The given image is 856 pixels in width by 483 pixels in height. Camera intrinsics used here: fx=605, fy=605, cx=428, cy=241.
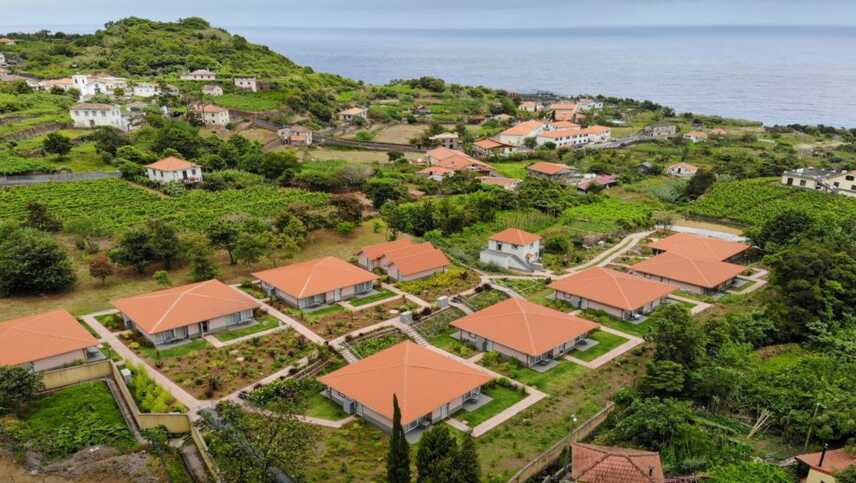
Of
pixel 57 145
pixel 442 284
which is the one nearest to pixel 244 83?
pixel 57 145

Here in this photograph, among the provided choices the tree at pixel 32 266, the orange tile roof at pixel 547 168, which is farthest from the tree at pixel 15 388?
the orange tile roof at pixel 547 168

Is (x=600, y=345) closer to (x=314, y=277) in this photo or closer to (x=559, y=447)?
(x=559, y=447)

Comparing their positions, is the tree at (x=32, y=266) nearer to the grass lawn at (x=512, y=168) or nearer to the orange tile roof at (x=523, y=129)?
the grass lawn at (x=512, y=168)

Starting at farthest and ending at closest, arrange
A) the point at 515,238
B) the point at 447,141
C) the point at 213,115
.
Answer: the point at 447,141 → the point at 213,115 → the point at 515,238

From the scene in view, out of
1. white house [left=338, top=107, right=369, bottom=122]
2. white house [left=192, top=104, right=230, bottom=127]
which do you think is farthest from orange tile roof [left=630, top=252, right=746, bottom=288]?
white house [left=338, top=107, right=369, bottom=122]

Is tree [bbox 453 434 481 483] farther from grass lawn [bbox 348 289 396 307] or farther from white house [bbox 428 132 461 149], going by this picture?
white house [bbox 428 132 461 149]

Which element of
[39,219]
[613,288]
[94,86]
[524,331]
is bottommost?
[524,331]
